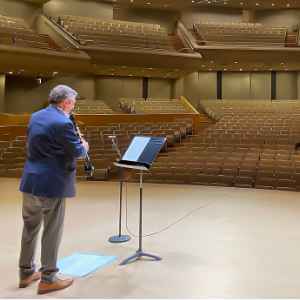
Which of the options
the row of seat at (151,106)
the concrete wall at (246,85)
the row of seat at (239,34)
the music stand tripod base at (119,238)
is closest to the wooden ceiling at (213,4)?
the row of seat at (239,34)

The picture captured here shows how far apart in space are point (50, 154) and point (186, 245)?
174 centimetres

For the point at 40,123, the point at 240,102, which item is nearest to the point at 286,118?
the point at 240,102

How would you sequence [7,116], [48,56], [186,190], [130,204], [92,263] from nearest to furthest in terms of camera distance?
[92,263] → [130,204] → [186,190] → [7,116] → [48,56]

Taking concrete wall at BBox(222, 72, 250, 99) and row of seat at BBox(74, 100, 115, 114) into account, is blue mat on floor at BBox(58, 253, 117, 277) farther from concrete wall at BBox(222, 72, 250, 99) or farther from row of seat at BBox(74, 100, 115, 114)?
concrete wall at BBox(222, 72, 250, 99)

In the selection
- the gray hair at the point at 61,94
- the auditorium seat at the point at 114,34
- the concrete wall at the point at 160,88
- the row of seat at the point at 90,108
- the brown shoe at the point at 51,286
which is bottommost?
the brown shoe at the point at 51,286

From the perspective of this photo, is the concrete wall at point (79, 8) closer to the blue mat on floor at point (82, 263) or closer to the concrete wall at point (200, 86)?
Result: the concrete wall at point (200, 86)

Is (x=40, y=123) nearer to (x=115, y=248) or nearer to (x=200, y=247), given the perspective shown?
(x=115, y=248)

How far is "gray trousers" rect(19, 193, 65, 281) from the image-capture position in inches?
99.9

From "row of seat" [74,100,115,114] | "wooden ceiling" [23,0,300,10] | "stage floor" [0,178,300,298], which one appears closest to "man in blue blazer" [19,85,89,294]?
"stage floor" [0,178,300,298]

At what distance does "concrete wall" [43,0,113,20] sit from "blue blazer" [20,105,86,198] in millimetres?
16574

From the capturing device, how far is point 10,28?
14.2 meters

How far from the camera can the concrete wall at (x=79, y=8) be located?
1788 cm

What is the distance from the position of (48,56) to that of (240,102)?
8.67 meters

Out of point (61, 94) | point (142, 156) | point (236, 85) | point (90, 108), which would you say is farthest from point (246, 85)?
point (61, 94)
